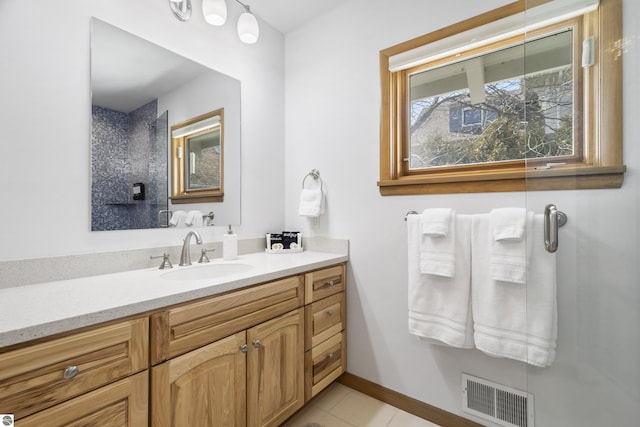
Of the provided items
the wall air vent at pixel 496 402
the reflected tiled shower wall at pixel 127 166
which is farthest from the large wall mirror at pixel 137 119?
the wall air vent at pixel 496 402

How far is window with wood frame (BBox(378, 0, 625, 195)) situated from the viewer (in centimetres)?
108

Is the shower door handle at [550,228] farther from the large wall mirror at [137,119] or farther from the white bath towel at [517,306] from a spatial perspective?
the large wall mirror at [137,119]

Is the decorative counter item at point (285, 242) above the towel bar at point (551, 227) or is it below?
below

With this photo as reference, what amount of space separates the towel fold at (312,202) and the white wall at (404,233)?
91 millimetres

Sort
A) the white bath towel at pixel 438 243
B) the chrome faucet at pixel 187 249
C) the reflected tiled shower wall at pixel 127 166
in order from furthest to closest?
the chrome faucet at pixel 187 249 → the white bath towel at pixel 438 243 → the reflected tiled shower wall at pixel 127 166

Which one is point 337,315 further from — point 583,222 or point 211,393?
point 583,222

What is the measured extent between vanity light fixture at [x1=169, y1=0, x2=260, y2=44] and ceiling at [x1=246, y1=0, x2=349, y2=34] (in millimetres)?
169

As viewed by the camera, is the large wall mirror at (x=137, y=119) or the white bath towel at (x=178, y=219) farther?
the white bath towel at (x=178, y=219)

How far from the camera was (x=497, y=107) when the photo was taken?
4.71 feet

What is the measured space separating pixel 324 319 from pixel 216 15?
67.5 inches

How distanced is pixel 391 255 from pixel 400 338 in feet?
1.53

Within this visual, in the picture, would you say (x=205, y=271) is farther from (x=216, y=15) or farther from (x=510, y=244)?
(x=510, y=244)

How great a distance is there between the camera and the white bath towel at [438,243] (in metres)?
1.34

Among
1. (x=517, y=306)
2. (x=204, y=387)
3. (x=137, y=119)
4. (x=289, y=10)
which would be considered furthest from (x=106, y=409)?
(x=289, y=10)
